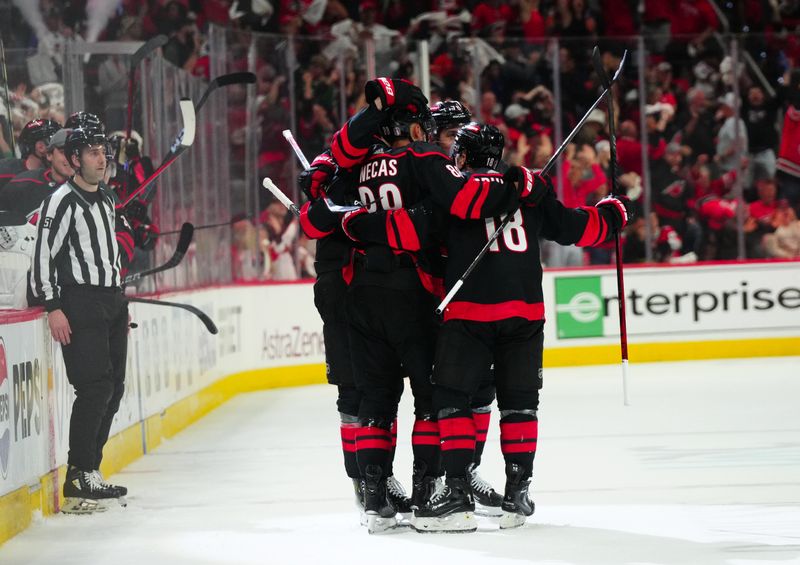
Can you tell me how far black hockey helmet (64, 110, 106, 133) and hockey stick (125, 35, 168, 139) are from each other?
3.12 ft

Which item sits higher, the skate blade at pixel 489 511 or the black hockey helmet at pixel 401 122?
the black hockey helmet at pixel 401 122

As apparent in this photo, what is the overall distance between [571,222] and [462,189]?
0.45 m

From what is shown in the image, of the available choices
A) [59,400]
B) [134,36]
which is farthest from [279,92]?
[59,400]

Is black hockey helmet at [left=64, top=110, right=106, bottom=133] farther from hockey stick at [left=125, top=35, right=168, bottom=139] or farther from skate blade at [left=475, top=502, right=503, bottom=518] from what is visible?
skate blade at [left=475, top=502, right=503, bottom=518]

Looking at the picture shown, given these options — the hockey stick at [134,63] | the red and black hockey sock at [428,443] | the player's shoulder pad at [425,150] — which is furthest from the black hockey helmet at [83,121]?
the red and black hockey sock at [428,443]

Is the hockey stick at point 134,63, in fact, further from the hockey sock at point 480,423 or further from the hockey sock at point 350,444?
the hockey sock at point 480,423

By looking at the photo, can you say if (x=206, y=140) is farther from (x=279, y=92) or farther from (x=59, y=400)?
(x=59, y=400)

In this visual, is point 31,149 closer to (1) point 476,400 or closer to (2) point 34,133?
(2) point 34,133

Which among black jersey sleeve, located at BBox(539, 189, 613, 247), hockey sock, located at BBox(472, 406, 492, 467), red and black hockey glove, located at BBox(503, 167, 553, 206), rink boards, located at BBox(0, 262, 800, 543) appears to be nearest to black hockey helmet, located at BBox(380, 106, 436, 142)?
red and black hockey glove, located at BBox(503, 167, 553, 206)

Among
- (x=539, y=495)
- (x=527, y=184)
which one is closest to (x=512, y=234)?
(x=527, y=184)

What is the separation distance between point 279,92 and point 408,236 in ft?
21.5

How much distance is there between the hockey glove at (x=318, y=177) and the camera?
4715mm

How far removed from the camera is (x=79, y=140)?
207 inches

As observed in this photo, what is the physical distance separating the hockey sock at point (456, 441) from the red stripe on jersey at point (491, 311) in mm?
312
